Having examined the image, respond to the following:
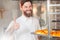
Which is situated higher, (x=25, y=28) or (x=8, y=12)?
(x=8, y=12)

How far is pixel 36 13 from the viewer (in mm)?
1598

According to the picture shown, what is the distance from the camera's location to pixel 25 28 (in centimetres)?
163

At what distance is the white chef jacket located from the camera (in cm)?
162

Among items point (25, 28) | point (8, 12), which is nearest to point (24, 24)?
point (25, 28)

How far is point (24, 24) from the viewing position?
1.63m

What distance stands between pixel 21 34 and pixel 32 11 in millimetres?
233

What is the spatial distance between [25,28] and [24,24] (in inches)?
1.5

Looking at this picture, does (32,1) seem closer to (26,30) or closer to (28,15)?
(28,15)

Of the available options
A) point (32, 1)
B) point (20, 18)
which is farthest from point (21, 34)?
point (32, 1)

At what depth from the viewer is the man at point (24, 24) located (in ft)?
5.32

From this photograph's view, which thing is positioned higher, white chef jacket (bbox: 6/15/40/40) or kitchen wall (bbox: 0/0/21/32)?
kitchen wall (bbox: 0/0/21/32)

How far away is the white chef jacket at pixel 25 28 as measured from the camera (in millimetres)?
1623

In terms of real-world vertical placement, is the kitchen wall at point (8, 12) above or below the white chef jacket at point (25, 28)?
above

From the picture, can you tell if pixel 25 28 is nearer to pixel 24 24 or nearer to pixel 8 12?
pixel 24 24
